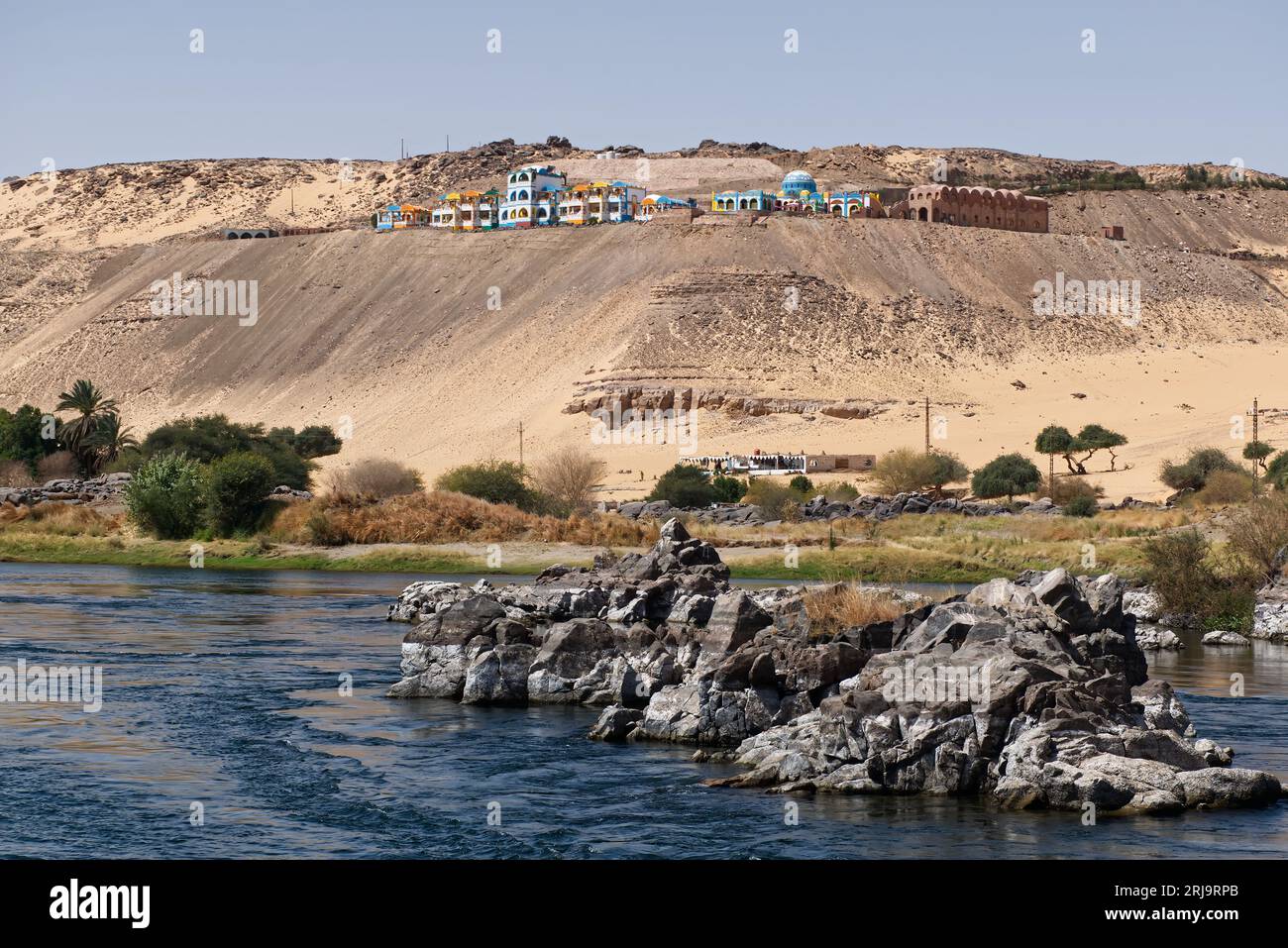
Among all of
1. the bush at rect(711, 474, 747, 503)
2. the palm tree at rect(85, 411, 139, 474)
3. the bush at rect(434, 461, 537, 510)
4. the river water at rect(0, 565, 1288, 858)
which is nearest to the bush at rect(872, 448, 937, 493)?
the bush at rect(711, 474, 747, 503)

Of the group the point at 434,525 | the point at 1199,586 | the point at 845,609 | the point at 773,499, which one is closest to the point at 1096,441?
the point at 773,499

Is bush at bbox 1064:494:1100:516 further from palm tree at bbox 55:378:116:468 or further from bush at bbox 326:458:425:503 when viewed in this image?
palm tree at bbox 55:378:116:468

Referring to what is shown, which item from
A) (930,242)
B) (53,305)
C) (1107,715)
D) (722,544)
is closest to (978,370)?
(930,242)

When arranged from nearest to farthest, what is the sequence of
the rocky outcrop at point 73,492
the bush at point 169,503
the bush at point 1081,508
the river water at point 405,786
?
the river water at point 405,786, the bush at point 169,503, the bush at point 1081,508, the rocky outcrop at point 73,492

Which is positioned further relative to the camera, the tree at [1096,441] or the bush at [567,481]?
the tree at [1096,441]
